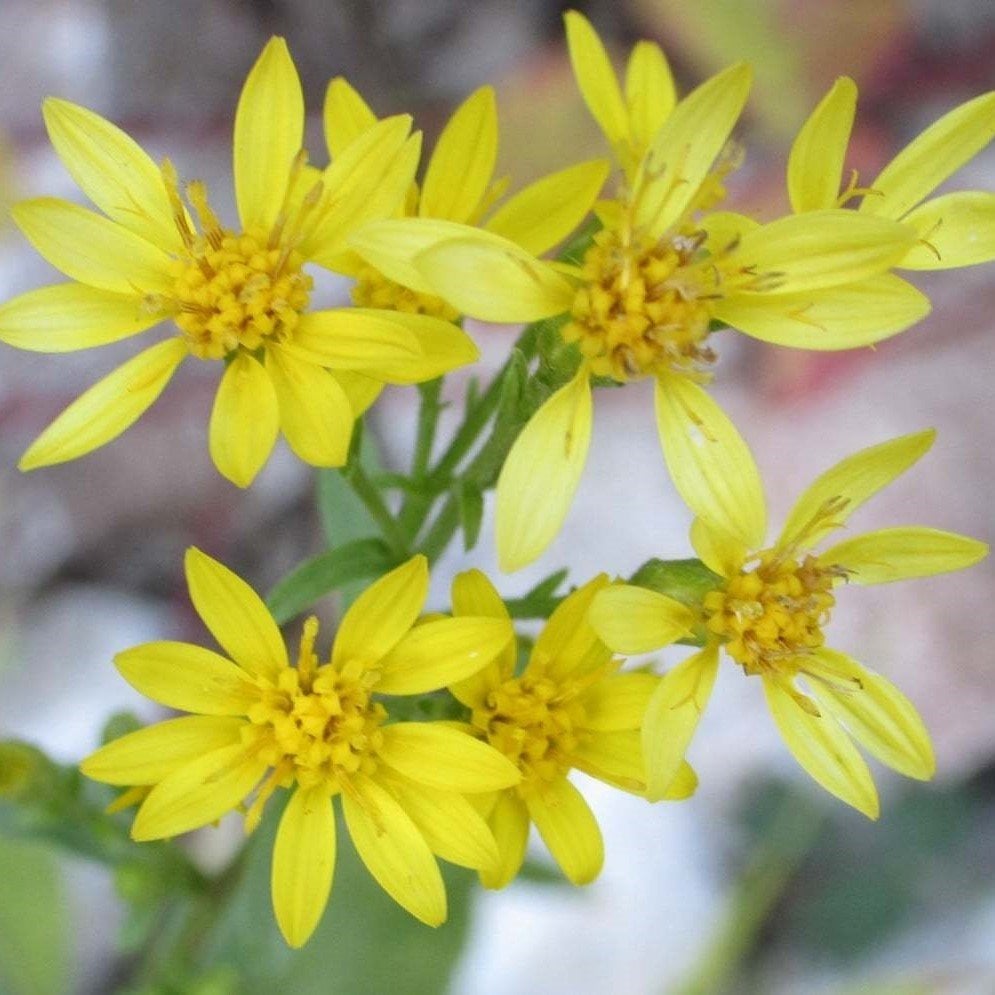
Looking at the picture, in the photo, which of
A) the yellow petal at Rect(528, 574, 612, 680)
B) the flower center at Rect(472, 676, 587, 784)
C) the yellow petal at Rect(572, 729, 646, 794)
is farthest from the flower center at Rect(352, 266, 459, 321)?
the yellow petal at Rect(572, 729, 646, 794)

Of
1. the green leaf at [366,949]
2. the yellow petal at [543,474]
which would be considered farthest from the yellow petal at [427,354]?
the green leaf at [366,949]

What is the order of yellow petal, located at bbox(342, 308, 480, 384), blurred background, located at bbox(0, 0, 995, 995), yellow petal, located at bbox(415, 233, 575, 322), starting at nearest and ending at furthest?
1. yellow petal, located at bbox(415, 233, 575, 322)
2. yellow petal, located at bbox(342, 308, 480, 384)
3. blurred background, located at bbox(0, 0, 995, 995)

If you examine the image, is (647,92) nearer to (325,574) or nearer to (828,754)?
(325,574)

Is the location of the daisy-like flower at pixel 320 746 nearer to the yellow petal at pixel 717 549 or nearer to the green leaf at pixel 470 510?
the green leaf at pixel 470 510

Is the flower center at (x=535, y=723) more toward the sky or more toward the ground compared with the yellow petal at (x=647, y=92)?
more toward the ground

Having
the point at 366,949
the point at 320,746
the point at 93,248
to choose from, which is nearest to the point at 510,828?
the point at 320,746

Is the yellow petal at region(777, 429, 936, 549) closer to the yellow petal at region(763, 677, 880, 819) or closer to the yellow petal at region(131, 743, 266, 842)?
the yellow petal at region(763, 677, 880, 819)
